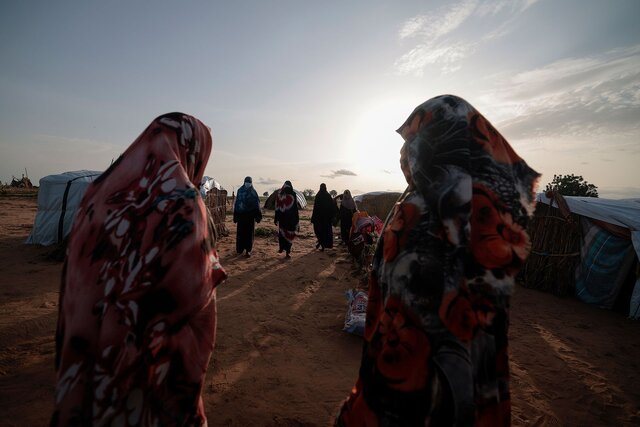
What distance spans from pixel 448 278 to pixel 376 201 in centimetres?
1689

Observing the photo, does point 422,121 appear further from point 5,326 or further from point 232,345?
point 5,326

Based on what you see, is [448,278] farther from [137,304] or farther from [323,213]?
[323,213]

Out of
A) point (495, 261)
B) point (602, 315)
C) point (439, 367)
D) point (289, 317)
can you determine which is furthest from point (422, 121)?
point (602, 315)

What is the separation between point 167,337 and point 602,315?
7.25m

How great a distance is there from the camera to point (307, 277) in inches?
263

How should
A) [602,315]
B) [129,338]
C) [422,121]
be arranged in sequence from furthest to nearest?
[602,315] < [422,121] < [129,338]

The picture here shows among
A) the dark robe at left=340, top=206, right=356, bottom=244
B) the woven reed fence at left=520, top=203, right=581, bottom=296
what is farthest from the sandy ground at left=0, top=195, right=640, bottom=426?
the dark robe at left=340, top=206, right=356, bottom=244

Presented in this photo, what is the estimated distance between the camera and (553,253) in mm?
6711

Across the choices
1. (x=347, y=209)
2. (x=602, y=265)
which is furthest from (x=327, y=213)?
(x=602, y=265)

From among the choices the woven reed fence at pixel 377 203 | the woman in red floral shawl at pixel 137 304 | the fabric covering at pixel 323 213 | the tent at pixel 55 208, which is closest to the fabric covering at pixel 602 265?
the fabric covering at pixel 323 213

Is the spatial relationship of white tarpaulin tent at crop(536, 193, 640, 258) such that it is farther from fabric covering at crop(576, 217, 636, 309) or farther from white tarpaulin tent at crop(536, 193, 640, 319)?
fabric covering at crop(576, 217, 636, 309)

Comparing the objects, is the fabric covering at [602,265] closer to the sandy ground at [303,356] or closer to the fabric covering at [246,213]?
the sandy ground at [303,356]

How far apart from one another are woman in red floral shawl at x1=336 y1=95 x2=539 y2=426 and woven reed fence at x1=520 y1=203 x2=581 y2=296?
264 inches

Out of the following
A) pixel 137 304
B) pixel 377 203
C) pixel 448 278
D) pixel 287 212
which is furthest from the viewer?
pixel 377 203
